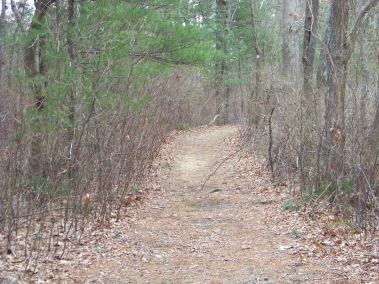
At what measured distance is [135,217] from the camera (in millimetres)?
8195

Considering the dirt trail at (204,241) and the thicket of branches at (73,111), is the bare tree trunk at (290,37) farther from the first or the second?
the thicket of branches at (73,111)

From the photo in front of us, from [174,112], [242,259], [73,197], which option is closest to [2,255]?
[73,197]

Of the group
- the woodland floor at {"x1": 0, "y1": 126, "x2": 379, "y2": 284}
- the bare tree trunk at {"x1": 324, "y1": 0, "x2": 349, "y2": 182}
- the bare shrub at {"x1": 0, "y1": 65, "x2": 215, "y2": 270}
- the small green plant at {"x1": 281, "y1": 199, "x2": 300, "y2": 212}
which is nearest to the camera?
the woodland floor at {"x1": 0, "y1": 126, "x2": 379, "y2": 284}

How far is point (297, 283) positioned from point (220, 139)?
43.5 feet

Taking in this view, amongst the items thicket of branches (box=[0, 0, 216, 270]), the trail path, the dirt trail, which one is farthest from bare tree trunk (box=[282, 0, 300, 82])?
thicket of branches (box=[0, 0, 216, 270])

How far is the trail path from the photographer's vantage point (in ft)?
17.3

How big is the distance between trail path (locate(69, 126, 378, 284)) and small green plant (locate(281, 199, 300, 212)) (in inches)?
6.1

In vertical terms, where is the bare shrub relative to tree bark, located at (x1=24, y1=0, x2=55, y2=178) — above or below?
below

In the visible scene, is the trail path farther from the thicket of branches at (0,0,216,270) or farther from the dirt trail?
the thicket of branches at (0,0,216,270)

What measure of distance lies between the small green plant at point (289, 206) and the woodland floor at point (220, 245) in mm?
158

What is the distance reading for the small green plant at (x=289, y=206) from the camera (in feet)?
25.3

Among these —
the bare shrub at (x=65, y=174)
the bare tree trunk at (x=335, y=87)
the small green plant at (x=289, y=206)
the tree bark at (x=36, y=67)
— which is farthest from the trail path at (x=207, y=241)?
the tree bark at (x=36, y=67)

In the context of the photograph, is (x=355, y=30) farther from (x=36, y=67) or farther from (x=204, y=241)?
(x=36, y=67)

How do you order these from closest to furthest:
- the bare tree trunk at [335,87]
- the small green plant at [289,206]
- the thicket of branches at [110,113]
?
1. the thicket of branches at [110,113]
2. the bare tree trunk at [335,87]
3. the small green plant at [289,206]
